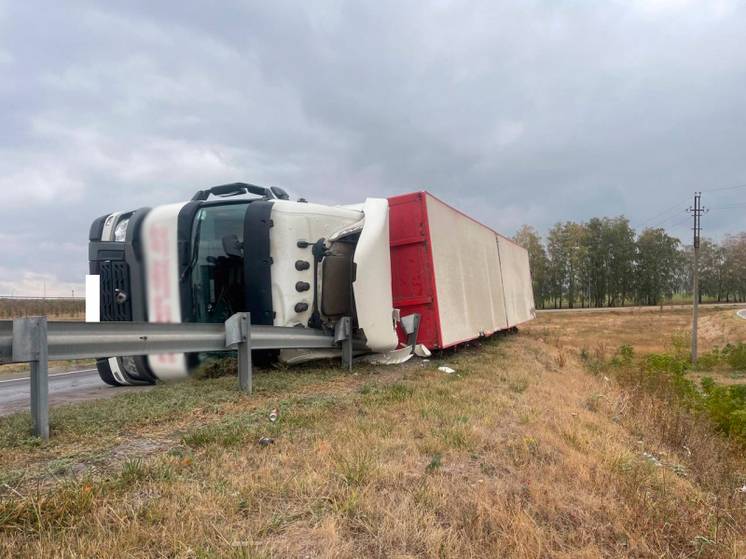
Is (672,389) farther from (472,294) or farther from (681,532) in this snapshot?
(681,532)

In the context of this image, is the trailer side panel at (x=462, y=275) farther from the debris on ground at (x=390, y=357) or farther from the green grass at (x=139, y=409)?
the green grass at (x=139, y=409)

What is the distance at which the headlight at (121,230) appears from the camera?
19.2ft

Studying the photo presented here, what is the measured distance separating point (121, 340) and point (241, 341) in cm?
120

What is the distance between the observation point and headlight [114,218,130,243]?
5.85 m

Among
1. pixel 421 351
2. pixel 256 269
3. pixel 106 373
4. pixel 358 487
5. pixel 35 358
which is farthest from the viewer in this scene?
pixel 421 351

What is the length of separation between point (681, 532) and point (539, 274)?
76.2m

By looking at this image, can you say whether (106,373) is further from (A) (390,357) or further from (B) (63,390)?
(A) (390,357)

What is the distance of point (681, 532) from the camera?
2.41 meters

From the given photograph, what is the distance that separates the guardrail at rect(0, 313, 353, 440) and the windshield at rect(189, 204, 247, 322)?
2.79 feet

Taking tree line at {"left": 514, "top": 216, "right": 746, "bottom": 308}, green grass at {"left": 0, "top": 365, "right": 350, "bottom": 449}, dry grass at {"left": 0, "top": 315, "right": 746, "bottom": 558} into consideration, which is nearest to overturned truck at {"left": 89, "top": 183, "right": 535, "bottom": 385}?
green grass at {"left": 0, "top": 365, "right": 350, "bottom": 449}

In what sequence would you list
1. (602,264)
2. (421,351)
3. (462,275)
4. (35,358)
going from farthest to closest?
(602,264), (462,275), (421,351), (35,358)

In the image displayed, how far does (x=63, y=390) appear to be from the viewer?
6668 mm

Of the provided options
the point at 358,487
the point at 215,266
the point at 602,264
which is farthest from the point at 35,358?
the point at 602,264

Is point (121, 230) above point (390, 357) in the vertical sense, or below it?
above
